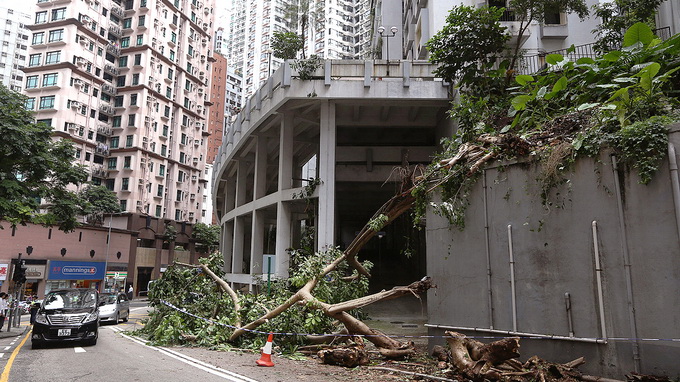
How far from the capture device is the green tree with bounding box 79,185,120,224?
44.8m

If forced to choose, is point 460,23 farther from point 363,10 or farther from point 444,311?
point 363,10

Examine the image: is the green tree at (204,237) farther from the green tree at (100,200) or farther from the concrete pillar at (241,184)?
the concrete pillar at (241,184)

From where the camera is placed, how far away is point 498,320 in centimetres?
934

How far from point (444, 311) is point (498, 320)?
58.4 inches

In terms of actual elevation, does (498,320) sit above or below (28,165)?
below

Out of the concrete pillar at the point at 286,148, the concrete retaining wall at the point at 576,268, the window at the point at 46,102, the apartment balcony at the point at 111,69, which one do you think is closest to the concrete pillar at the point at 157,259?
the window at the point at 46,102

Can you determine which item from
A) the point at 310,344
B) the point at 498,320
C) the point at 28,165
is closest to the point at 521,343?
the point at 498,320

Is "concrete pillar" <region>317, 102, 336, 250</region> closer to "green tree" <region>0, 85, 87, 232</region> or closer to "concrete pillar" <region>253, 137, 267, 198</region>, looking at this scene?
"concrete pillar" <region>253, 137, 267, 198</region>

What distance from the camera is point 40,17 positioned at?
4812cm

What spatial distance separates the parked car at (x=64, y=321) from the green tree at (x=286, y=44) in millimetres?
15357

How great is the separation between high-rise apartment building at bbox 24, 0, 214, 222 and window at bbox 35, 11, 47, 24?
0.11 m

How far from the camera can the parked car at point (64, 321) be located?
11695 millimetres

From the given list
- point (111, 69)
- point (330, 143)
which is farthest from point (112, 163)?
point (330, 143)

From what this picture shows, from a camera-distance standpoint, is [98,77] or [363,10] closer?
[98,77]
